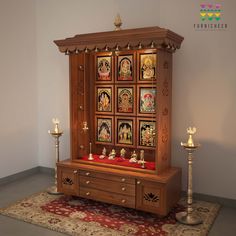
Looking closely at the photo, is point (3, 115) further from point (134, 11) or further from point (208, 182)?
point (208, 182)

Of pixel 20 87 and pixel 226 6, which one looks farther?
pixel 20 87

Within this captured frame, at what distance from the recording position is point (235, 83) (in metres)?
3.45

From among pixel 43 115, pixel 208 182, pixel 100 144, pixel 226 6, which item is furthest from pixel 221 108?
pixel 43 115

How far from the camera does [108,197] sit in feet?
11.4

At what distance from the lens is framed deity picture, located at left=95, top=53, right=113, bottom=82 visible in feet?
13.2

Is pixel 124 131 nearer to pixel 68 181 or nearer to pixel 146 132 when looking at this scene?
pixel 146 132

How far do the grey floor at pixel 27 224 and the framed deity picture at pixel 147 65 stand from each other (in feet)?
6.08

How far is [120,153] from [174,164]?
29.3 inches

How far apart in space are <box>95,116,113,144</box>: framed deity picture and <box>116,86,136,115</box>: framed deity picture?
0.72ft

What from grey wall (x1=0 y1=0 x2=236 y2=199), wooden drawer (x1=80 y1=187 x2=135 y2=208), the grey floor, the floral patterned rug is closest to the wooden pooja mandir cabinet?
wooden drawer (x1=80 y1=187 x2=135 y2=208)

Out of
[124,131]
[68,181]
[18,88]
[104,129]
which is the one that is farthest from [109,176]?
[18,88]

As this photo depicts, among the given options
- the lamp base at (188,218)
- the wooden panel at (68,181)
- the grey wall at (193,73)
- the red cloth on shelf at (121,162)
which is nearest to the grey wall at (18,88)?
the grey wall at (193,73)

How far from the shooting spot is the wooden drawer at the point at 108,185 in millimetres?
3342

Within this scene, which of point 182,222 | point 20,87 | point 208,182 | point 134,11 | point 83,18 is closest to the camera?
point 182,222
